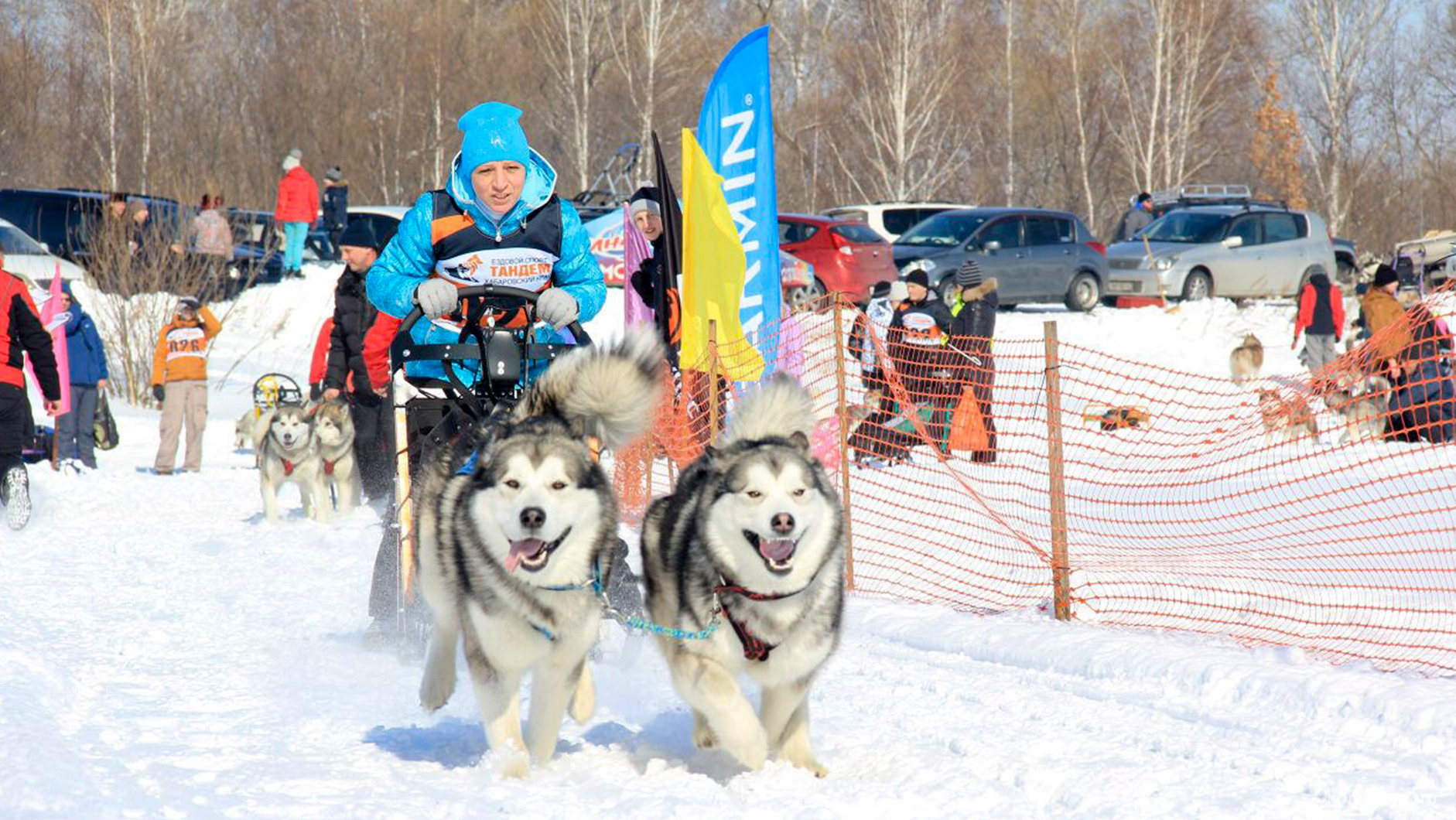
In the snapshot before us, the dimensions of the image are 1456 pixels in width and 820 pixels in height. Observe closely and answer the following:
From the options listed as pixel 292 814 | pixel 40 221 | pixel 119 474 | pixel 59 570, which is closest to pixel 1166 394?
Result: pixel 119 474

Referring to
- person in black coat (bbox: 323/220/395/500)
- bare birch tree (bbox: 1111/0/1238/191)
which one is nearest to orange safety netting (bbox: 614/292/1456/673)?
person in black coat (bbox: 323/220/395/500)

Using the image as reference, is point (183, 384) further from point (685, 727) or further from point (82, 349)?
point (685, 727)

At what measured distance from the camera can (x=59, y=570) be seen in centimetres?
717

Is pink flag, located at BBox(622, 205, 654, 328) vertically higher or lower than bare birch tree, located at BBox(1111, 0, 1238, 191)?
lower

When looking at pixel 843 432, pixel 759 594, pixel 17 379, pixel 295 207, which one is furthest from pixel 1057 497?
pixel 295 207

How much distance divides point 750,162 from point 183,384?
6.27m

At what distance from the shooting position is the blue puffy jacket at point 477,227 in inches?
173

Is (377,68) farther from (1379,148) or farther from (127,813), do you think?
(127,813)

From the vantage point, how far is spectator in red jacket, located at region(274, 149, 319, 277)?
1981 centimetres

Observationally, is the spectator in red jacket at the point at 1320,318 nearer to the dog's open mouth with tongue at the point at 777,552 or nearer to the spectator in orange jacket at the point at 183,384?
the spectator in orange jacket at the point at 183,384

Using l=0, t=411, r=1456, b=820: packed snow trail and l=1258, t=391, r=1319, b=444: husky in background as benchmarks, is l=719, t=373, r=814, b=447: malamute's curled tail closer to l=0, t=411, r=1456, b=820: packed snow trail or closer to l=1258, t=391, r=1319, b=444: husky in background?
l=0, t=411, r=1456, b=820: packed snow trail

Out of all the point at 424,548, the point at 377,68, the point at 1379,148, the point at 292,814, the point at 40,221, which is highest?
the point at 377,68

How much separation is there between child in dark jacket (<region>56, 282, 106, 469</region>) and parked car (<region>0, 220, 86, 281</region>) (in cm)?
→ 584

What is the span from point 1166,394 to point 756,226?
7355 millimetres
